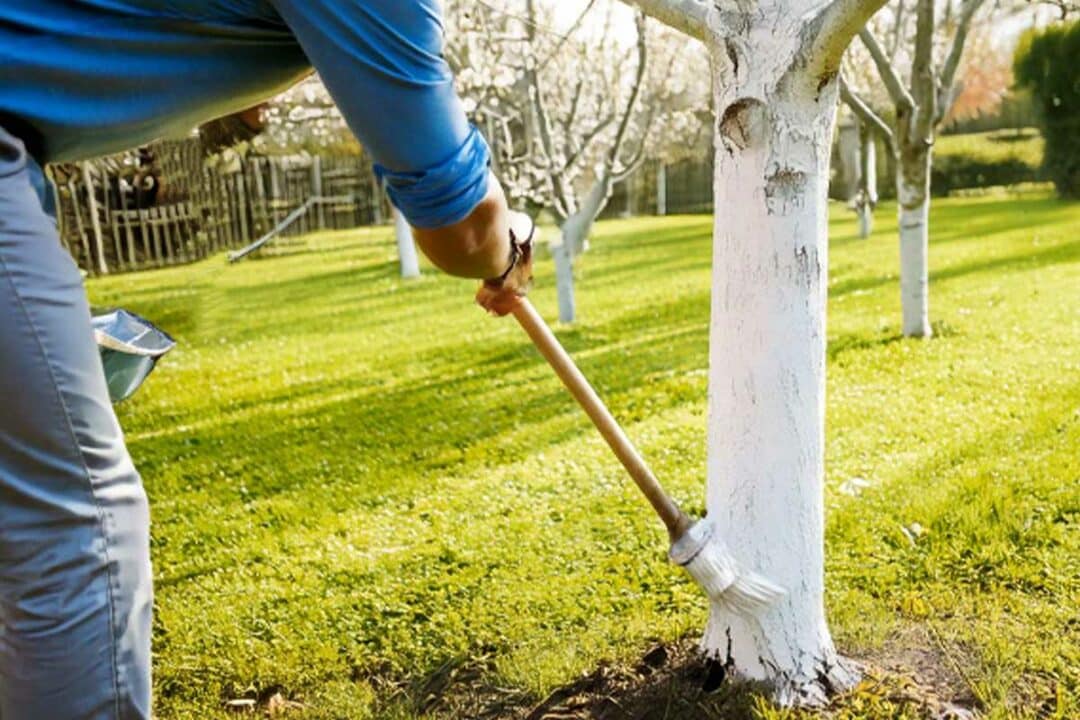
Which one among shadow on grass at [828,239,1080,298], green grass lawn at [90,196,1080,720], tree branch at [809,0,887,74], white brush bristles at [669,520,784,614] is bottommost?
green grass lawn at [90,196,1080,720]

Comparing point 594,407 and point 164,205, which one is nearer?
point 594,407

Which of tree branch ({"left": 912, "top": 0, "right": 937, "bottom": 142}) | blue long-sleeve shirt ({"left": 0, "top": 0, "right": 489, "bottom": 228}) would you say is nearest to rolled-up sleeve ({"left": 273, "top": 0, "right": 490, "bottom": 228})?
blue long-sleeve shirt ({"left": 0, "top": 0, "right": 489, "bottom": 228})

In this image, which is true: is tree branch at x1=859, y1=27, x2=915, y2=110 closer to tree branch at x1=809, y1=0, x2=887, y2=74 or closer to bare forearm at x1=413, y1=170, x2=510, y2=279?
tree branch at x1=809, y1=0, x2=887, y2=74

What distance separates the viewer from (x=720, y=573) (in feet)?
8.27

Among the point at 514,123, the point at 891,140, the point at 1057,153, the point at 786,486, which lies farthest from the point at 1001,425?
the point at 1057,153

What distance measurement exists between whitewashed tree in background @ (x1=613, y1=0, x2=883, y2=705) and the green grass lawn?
27 cm

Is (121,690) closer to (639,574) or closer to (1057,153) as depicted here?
(639,574)

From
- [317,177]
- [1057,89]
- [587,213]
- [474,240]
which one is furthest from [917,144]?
[317,177]

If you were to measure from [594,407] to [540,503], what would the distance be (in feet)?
7.79

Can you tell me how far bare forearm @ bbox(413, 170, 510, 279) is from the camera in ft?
5.51

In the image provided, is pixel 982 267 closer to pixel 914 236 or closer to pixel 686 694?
pixel 914 236

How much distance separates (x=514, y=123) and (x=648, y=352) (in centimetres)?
586

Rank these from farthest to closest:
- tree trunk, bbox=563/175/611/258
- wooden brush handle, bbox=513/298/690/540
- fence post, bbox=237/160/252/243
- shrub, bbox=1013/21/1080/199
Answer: shrub, bbox=1013/21/1080/199, fence post, bbox=237/160/252/243, tree trunk, bbox=563/175/611/258, wooden brush handle, bbox=513/298/690/540

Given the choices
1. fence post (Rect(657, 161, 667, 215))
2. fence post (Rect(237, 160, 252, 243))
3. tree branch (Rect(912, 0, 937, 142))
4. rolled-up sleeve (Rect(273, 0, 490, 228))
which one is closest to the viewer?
rolled-up sleeve (Rect(273, 0, 490, 228))
